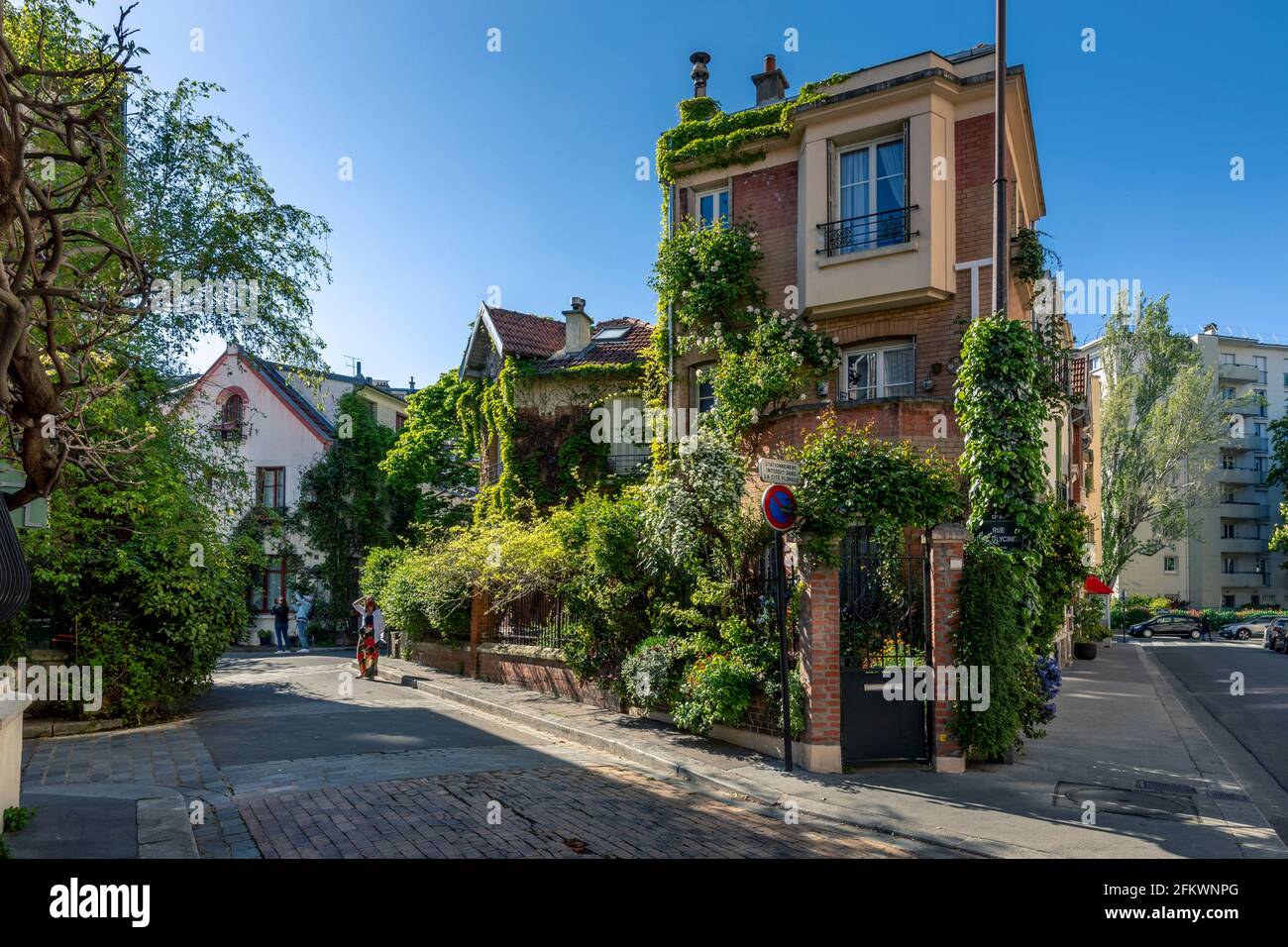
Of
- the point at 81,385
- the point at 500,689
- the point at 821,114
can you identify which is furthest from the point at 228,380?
the point at 81,385

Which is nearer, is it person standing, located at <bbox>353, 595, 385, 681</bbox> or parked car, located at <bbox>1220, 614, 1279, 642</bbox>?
person standing, located at <bbox>353, 595, 385, 681</bbox>

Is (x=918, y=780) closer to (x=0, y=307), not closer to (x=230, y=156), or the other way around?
(x=0, y=307)

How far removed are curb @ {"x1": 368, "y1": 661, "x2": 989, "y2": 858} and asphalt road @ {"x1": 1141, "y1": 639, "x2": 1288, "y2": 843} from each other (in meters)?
3.02

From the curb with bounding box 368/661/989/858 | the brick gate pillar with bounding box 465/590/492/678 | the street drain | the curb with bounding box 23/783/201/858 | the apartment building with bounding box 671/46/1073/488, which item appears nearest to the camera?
the curb with bounding box 23/783/201/858

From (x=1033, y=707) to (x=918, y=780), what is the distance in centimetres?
222

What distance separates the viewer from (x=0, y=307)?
463 centimetres

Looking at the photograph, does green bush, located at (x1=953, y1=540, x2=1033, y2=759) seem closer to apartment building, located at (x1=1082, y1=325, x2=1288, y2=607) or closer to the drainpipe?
the drainpipe

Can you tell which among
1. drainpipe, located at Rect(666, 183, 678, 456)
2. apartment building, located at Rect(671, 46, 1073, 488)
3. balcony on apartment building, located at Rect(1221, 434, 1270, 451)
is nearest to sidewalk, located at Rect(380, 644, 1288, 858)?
apartment building, located at Rect(671, 46, 1073, 488)

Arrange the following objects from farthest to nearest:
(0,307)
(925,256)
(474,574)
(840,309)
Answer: (474,574) → (840,309) → (925,256) → (0,307)

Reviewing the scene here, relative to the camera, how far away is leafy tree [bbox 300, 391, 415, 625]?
99.6ft

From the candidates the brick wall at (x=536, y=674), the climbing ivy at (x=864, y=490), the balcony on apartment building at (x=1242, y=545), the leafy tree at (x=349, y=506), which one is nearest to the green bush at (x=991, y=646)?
the climbing ivy at (x=864, y=490)

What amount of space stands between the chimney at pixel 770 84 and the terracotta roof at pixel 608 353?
6596 millimetres

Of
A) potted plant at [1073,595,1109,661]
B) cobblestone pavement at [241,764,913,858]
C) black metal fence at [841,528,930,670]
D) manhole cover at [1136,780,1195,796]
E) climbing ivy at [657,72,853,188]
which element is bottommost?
potted plant at [1073,595,1109,661]

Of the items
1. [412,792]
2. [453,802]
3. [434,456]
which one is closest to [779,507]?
[453,802]
